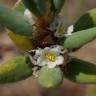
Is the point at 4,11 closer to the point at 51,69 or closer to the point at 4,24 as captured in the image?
the point at 4,24

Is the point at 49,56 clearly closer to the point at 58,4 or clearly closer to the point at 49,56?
the point at 49,56

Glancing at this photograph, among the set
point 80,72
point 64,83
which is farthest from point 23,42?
point 64,83

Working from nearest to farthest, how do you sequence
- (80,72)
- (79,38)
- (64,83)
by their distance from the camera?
(79,38), (80,72), (64,83)

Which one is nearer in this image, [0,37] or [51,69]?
[51,69]

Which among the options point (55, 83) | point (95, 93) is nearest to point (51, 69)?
point (55, 83)

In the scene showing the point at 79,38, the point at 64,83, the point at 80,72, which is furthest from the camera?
the point at 64,83

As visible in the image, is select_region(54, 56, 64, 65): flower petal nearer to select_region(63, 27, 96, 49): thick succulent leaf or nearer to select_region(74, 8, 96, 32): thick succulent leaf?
select_region(63, 27, 96, 49): thick succulent leaf

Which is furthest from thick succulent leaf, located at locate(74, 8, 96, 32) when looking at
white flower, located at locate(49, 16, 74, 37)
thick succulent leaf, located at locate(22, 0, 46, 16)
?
→ thick succulent leaf, located at locate(22, 0, 46, 16)
